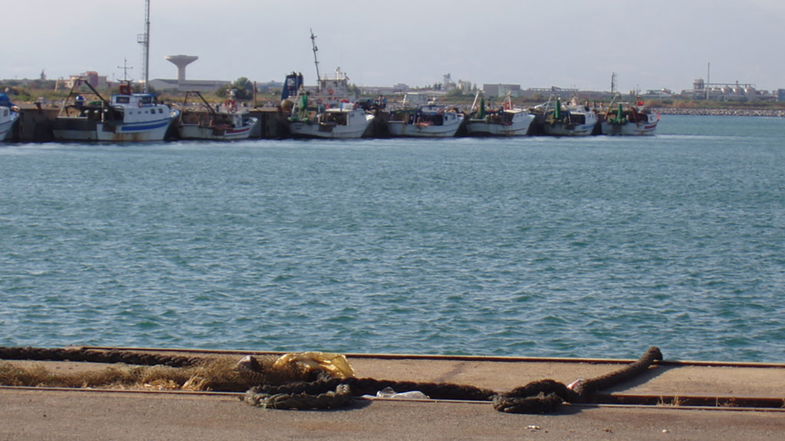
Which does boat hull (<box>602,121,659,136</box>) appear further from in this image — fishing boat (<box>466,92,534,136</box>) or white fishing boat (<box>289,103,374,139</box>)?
white fishing boat (<box>289,103,374,139</box>)

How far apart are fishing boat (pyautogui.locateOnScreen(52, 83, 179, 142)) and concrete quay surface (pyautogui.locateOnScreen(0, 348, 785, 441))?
6276 cm

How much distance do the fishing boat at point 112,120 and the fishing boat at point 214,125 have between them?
5.87 metres

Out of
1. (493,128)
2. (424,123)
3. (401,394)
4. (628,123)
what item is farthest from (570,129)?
(401,394)

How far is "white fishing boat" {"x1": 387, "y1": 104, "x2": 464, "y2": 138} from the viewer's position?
92.6 m

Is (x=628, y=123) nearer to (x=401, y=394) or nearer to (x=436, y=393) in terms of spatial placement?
(x=436, y=393)

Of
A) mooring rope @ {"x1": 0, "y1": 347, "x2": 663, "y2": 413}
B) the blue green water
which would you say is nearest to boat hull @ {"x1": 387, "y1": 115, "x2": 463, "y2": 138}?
the blue green water

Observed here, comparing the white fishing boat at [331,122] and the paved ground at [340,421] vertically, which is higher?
the white fishing boat at [331,122]

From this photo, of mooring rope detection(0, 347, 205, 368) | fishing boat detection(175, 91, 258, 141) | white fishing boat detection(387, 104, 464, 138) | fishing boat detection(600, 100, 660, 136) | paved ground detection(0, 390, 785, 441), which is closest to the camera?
paved ground detection(0, 390, 785, 441)

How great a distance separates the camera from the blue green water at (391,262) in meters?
16.1

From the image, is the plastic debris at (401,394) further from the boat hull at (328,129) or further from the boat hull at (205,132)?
the boat hull at (328,129)

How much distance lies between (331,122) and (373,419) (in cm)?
7767

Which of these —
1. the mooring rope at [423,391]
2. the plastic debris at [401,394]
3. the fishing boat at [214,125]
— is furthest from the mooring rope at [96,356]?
the fishing boat at [214,125]

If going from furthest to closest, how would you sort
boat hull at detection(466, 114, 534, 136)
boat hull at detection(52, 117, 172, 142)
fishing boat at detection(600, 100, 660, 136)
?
1. fishing boat at detection(600, 100, 660, 136)
2. boat hull at detection(466, 114, 534, 136)
3. boat hull at detection(52, 117, 172, 142)

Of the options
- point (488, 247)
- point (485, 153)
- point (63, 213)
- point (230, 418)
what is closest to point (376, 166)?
point (485, 153)
